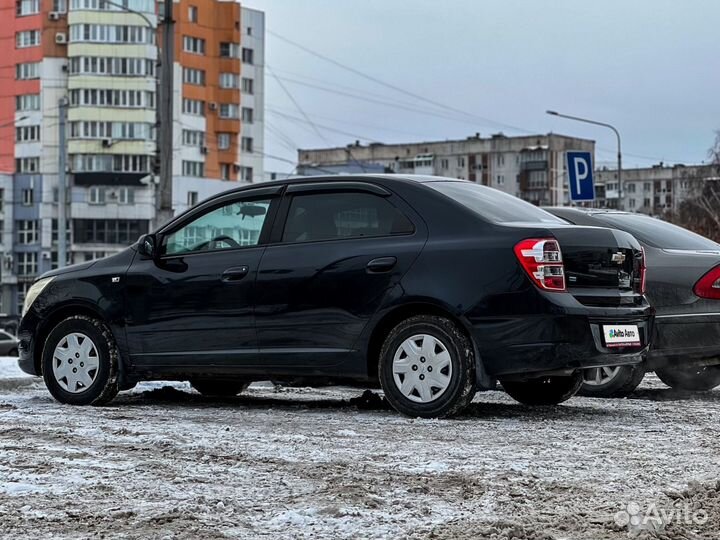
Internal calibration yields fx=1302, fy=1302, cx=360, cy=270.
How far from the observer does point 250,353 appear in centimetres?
879

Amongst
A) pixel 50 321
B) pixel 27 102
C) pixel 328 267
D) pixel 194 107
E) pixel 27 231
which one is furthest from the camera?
pixel 194 107

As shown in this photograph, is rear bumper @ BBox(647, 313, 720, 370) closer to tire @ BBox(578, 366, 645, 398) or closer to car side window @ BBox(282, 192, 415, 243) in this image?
tire @ BBox(578, 366, 645, 398)

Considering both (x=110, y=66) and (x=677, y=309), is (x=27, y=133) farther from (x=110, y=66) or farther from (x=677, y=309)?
(x=677, y=309)

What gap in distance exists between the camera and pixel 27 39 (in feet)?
304

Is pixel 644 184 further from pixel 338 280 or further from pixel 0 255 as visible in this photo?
pixel 338 280

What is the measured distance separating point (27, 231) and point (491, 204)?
87174 mm

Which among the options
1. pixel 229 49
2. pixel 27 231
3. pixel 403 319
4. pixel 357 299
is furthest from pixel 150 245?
pixel 229 49

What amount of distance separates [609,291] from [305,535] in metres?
4.08

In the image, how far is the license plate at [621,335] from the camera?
26.5ft

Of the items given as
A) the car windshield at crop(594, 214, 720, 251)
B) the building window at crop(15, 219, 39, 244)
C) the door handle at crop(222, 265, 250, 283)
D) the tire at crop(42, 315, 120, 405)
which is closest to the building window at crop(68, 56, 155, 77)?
the building window at crop(15, 219, 39, 244)

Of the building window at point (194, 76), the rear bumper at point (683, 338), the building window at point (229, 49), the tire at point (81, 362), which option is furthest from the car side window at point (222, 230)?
the building window at point (229, 49)

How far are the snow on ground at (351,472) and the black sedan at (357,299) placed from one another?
37 cm

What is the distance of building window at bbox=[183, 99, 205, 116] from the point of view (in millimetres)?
96562

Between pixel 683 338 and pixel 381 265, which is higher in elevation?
pixel 381 265
